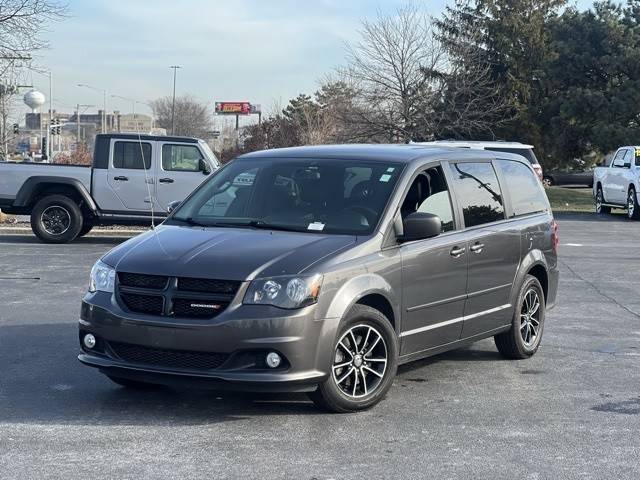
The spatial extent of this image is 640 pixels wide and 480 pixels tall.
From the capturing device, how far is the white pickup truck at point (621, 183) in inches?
1022

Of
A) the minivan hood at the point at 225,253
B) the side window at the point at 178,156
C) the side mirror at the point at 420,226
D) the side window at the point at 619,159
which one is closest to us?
the minivan hood at the point at 225,253

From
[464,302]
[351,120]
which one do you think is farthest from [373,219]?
[351,120]

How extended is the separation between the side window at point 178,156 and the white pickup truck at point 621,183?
526 inches

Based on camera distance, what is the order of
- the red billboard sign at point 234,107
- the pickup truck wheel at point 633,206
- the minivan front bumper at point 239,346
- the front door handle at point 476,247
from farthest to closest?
the red billboard sign at point 234,107
the pickup truck wheel at point 633,206
the front door handle at point 476,247
the minivan front bumper at point 239,346

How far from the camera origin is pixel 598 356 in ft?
27.4

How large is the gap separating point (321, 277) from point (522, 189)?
3.30 meters

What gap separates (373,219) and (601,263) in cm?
1000

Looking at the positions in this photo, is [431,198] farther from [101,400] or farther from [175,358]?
[101,400]

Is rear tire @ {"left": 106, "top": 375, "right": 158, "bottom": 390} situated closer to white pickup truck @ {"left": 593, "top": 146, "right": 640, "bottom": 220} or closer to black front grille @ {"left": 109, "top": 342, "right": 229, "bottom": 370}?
black front grille @ {"left": 109, "top": 342, "right": 229, "bottom": 370}

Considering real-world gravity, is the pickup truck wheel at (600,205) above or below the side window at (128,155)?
below

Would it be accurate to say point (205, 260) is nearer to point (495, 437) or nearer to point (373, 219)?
point (373, 219)

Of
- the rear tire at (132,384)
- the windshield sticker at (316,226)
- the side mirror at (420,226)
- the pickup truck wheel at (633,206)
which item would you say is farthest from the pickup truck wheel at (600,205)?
the rear tire at (132,384)

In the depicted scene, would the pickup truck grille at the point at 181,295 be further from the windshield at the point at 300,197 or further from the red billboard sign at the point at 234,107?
the red billboard sign at the point at 234,107

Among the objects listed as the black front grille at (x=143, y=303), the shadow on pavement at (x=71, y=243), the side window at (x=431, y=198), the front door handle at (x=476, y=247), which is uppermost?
the side window at (x=431, y=198)
